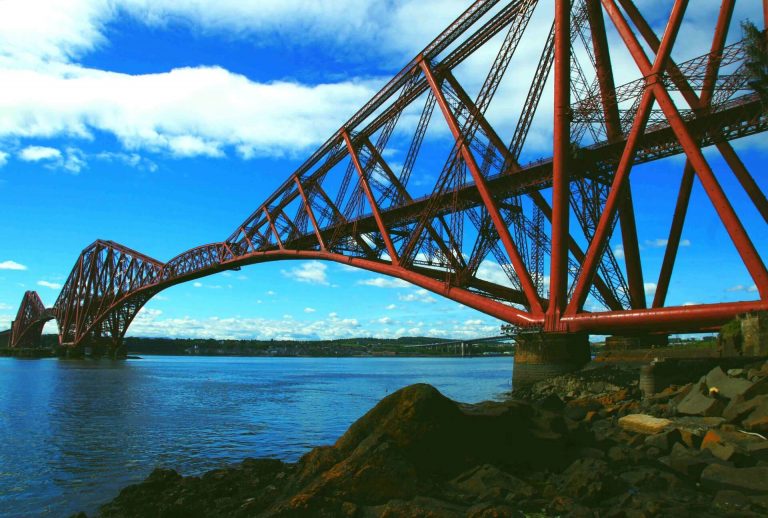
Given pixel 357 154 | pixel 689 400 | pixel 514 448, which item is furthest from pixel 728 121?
pixel 357 154

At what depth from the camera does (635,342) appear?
23.9 m

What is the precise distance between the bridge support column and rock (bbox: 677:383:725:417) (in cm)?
832

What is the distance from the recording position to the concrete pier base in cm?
2391

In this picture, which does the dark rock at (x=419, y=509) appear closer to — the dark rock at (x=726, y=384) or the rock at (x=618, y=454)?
the rock at (x=618, y=454)

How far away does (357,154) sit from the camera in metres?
40.1

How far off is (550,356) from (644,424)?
1031 centimetres

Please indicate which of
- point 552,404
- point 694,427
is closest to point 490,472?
point 552,404

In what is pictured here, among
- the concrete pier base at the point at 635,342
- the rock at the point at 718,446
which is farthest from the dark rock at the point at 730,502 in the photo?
the concrete pier base at the point at 635,342

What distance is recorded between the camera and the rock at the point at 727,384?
10172 millimetres

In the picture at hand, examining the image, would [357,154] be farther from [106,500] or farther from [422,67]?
[106,500]

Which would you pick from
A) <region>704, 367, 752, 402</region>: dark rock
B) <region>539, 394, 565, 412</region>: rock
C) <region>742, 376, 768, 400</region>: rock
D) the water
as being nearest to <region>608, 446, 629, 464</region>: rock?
<region>539, 394, 565, 412</region>: rock

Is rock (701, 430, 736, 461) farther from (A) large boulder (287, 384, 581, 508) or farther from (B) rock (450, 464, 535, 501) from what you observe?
(B) rock (450, 464, 535, 501)

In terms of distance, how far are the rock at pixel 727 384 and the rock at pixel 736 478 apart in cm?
426

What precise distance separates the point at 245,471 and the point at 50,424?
12838mm
